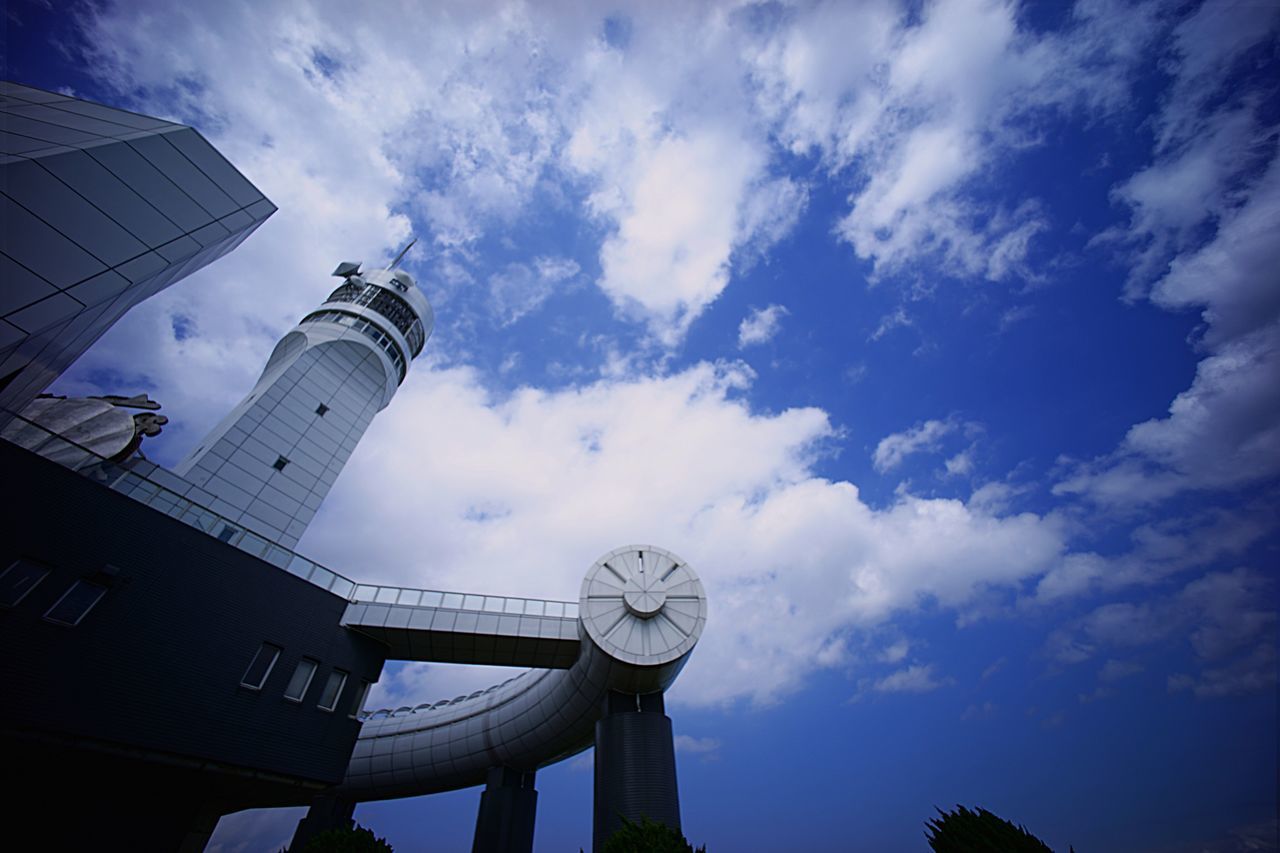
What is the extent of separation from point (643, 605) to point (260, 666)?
44.5 ft

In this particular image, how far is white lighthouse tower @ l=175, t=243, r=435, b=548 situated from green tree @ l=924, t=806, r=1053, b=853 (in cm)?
3296

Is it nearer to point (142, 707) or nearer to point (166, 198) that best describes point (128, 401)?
point (166, 198)

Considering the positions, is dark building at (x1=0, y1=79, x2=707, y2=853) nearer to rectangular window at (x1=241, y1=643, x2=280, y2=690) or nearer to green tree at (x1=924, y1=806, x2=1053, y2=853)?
rectangular window at (x1=241, y1=643, x2=280, y2=690)

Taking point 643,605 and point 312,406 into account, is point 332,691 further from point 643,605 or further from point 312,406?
point 312,406

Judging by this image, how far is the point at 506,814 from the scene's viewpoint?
2795 centimetres

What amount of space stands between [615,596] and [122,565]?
621 inches

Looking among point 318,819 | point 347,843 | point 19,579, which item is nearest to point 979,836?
point 347,843

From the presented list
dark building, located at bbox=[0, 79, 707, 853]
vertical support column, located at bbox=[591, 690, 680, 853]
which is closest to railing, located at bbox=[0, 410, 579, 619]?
dark building, located at bbox=[0, 79, 707, 853]

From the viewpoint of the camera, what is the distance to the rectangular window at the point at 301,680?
60.7ft

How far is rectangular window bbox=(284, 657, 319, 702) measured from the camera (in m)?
18.5

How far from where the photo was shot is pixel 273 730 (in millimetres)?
17453

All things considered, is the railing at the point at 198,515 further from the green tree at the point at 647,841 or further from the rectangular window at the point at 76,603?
the green tree at the point at 647,841

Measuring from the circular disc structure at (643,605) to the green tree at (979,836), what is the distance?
9.82 metres

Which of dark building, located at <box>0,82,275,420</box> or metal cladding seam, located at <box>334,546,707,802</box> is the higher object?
dark building, located at <box>0,82,275,420</box>
